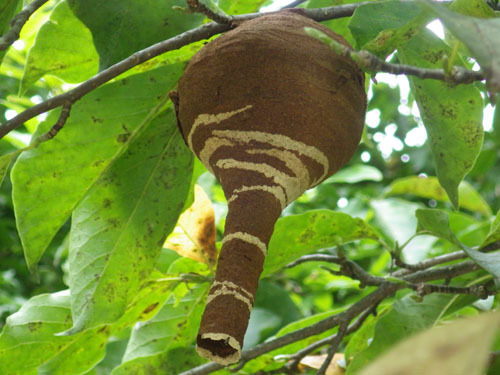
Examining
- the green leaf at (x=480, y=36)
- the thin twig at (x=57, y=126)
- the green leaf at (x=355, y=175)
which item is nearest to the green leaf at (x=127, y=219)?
the thin twig at (x=57, y=126)

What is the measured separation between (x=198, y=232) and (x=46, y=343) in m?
0.36

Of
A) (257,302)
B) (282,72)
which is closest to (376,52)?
(282,72)

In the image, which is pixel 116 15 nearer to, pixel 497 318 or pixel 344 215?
pixel 344 215

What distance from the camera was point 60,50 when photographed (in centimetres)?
115

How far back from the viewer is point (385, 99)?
11.0ft

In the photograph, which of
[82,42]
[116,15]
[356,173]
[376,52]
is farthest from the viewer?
[356,173]

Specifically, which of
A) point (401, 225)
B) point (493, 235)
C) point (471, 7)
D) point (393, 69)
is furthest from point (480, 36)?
point (401, 225)

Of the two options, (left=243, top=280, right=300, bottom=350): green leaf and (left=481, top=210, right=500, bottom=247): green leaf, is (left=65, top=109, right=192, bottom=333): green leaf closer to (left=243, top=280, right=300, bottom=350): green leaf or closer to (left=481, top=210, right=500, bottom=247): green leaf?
(left=481, top=210, right=500, bottom=247): green leaf

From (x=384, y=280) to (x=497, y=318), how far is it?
2.93 ft

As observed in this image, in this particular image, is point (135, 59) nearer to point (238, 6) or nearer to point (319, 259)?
point (238, 6)

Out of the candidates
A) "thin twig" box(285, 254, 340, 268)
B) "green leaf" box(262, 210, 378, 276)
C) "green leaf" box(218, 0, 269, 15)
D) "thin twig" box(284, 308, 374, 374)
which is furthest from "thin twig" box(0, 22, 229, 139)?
"thin twig" box(284, 308, 374, 374)

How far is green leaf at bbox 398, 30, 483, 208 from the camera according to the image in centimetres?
102

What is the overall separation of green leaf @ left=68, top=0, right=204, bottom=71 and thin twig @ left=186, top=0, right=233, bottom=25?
14 centimetres

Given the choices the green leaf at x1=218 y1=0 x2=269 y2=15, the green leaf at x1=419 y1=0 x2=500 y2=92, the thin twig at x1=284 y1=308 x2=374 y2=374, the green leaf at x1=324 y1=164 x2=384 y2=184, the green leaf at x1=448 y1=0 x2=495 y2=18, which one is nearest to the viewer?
the green leaf at x1=419 y1=0 x2=500 y2=92
